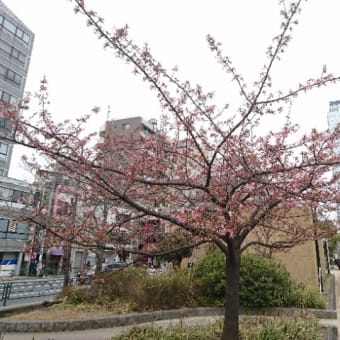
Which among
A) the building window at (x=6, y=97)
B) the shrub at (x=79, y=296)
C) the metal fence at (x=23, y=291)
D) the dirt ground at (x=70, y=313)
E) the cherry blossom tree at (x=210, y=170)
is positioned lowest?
the metal fence at (x=23, y=291)

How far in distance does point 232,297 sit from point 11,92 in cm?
3330

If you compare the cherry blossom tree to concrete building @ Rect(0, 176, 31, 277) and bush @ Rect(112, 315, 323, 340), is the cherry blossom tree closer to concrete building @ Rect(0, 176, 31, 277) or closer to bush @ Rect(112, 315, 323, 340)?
bush @ Rect(112, 315, 323, 340)

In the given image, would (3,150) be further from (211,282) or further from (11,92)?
(211,282)

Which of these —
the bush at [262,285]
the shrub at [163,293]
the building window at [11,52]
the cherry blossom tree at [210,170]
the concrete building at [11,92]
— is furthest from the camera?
the building window at [11,52]

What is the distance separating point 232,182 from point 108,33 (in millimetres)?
2955

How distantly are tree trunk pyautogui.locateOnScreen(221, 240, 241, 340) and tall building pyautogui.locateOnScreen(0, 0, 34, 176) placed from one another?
29710 millimetres

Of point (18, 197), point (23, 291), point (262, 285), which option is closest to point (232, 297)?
point (262, 285)

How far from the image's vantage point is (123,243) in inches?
219

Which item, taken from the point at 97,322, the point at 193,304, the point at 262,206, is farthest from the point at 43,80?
the point at 193,304

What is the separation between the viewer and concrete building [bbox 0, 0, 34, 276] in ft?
86.1

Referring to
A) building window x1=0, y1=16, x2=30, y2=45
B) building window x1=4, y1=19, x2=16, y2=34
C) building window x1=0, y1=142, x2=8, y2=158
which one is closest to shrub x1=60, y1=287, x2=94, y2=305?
building window x1=0, y1=142, x2=8, y2=158

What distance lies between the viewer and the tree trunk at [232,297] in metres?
4.89

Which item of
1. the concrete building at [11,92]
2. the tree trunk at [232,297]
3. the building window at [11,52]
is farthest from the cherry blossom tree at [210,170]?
the building window at [11,52]

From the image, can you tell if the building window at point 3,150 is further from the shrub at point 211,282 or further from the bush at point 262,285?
the bush at point 262,285
